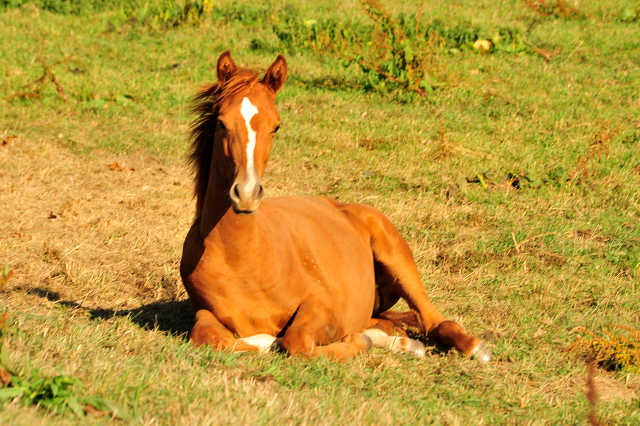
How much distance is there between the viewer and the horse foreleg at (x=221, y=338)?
12.6 ft

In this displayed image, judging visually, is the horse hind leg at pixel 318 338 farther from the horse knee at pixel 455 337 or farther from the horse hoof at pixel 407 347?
the horse knee at pixel 455 337

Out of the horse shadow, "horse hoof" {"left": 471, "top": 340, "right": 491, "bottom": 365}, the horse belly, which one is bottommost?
the horse shadow

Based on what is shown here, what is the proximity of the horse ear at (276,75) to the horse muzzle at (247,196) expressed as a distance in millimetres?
817

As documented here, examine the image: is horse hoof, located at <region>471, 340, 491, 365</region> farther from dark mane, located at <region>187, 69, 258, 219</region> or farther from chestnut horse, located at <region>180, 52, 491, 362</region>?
dark mane, located at <region>187, 69, 258, 219</region>

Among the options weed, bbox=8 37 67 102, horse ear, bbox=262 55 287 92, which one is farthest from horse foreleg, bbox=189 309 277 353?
weed, bbox=8 37 67 102

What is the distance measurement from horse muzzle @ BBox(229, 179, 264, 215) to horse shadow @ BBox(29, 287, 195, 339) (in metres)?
1.36

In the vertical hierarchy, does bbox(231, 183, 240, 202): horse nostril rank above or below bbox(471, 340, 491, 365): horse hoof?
above

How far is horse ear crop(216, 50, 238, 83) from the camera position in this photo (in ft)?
13.4

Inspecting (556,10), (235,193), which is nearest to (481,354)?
(235,193)

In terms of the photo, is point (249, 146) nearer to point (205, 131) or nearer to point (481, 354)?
point (205, 131)

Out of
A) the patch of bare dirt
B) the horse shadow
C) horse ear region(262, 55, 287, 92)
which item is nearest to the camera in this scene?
horse ear region(262, 55, 287, 92)

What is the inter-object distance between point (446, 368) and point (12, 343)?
2.40m

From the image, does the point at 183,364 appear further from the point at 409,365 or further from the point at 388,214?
the point at 388,214

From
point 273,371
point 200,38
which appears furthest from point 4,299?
point 200,38
